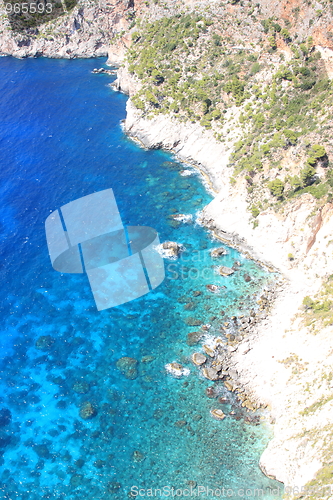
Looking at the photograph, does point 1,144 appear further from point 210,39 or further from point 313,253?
point 313,253

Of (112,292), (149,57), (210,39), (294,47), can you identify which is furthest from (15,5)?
(112,292)

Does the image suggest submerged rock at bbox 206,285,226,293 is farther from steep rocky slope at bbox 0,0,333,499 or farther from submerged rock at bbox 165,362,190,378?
submerged rock at bbox 165,362,190,378

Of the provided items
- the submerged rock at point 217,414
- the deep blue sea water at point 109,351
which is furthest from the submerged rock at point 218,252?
the submerged rock at point 217,414

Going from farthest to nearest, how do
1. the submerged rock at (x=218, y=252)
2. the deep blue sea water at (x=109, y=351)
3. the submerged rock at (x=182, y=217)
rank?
the submerged rock at (x=182, y=217), the submerged rock at (x=218, y=252), the deep blue sea water at (x=109, y=351)

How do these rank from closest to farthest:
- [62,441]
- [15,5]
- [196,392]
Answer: [62,441], [196,392], [15,5]

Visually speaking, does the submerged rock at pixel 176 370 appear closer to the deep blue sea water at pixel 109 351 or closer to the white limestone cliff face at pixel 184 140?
the deep blue sea water at pixel 109 351

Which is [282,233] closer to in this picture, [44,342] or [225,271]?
[225,271]
